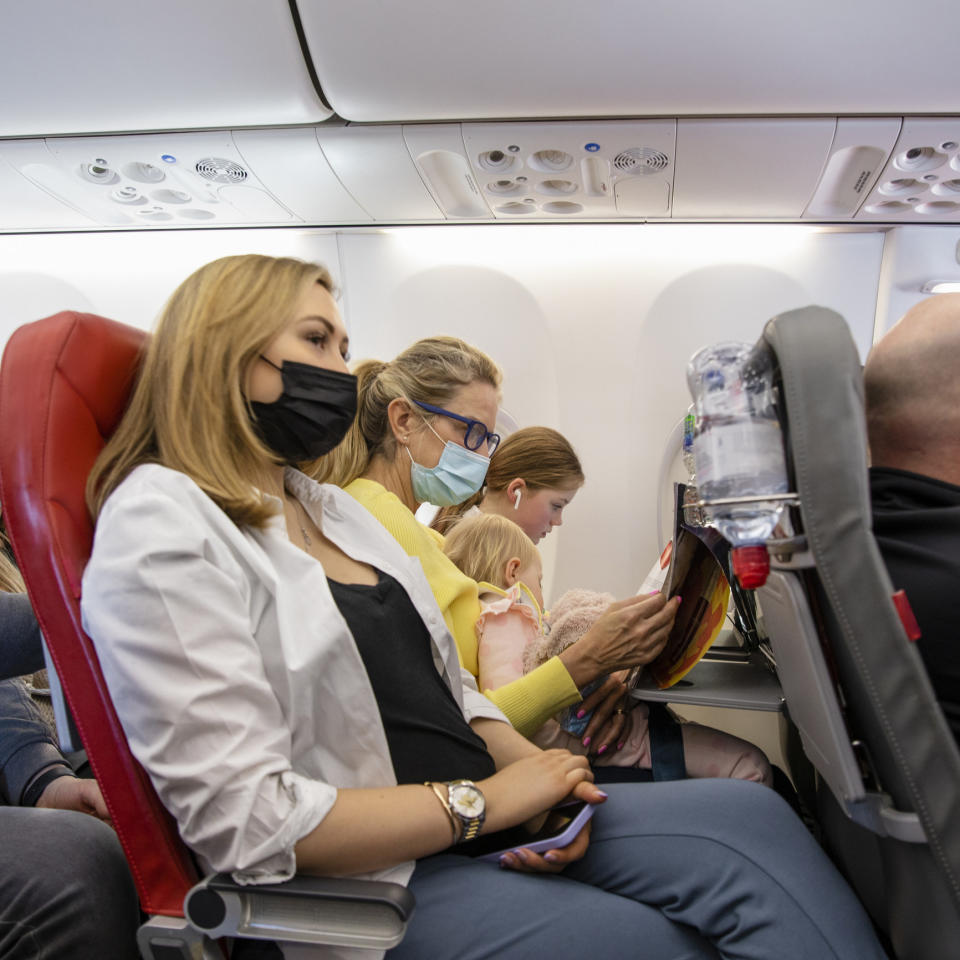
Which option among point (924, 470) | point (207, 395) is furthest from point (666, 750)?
point (207, 395)

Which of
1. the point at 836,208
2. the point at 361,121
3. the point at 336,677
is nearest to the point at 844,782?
the point at 336,677

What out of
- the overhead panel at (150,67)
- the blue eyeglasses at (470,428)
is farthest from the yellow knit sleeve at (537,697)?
the overhead panel at (150,67)

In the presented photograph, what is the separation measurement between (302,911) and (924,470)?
1170 mm

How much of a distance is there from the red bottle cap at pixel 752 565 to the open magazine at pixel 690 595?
521 millimetres

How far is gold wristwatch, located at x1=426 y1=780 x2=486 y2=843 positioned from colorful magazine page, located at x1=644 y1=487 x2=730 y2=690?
0.68 meters

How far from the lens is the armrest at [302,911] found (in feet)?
3.34

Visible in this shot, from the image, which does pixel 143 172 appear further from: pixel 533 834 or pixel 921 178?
pixel 921 178

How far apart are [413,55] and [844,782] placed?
2.25 metres

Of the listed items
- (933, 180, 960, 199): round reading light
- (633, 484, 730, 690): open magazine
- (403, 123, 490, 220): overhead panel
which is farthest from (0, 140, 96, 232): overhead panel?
(933, 180, 960, 199): round reading light

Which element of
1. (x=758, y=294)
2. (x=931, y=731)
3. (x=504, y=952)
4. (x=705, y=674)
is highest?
(x=758, y=294)

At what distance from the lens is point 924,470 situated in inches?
50.7

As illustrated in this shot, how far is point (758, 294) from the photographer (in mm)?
3965

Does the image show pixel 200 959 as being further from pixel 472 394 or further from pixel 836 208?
pixel 836 208

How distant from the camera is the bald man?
3.62 ft
